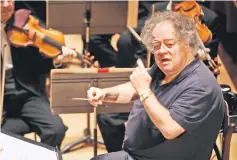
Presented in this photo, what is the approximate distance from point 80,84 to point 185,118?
85 centimetres

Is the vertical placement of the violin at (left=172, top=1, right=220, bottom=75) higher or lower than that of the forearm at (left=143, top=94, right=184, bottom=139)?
higher

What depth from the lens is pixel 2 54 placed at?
3.08 meters

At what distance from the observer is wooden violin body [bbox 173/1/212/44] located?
10.6ft

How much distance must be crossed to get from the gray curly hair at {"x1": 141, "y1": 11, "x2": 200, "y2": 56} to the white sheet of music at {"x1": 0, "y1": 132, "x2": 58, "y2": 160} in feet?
2.18

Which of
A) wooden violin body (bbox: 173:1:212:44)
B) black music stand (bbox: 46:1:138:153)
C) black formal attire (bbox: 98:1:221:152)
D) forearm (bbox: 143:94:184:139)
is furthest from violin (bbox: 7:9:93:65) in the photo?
forearm (bbox: 143:94:184:139)

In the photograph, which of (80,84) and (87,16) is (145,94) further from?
(87,16)

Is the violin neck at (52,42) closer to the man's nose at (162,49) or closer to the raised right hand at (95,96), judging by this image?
the raised right hand at (95,96)

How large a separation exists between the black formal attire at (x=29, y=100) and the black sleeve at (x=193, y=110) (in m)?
1.20

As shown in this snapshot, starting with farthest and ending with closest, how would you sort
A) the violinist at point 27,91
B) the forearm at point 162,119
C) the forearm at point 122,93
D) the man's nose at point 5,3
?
the violinist at point 27,91 → the man's nose at point 5,3 → the forearm at point 122,93 → the forearm at point 162,119

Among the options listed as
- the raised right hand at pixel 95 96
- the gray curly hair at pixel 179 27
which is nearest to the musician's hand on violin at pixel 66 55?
the raised right hand at pixel 95 96

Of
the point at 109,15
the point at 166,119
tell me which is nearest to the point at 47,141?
the point at 109,15

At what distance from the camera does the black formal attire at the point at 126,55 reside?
336 centimetres

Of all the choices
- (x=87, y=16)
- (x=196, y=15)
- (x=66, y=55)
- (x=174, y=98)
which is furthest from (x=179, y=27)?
(x=87, y=16)

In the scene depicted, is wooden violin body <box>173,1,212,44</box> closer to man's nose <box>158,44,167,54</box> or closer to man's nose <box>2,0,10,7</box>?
man's nose <box>158,44,167,54</box>
